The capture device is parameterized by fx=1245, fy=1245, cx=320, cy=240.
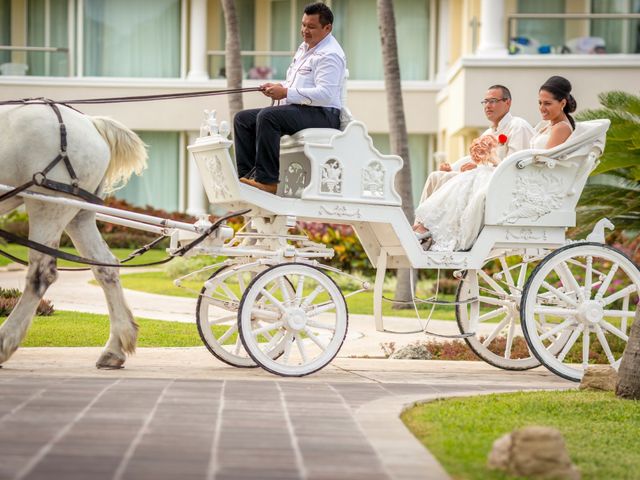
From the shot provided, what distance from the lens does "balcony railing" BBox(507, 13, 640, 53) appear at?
25547 mm

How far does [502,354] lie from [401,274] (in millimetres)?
5900

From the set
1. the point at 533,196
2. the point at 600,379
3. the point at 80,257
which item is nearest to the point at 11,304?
the point at 80,257

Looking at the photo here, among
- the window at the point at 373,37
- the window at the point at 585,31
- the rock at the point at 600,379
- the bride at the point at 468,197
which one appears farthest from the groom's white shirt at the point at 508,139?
the window at the point at 373,37

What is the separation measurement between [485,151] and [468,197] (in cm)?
46

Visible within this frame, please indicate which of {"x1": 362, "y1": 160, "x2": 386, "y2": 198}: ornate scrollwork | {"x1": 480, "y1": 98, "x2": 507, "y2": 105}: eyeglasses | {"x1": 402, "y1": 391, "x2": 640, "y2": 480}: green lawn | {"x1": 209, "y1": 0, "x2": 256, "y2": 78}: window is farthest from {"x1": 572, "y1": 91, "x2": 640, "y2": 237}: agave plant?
{"x1": 209, "y1": 0, "x2": 256, "y2": 78}: window

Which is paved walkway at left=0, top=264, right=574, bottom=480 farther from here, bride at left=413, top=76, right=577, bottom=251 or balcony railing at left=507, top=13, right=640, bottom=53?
balcony railing at left=507, top=13, right=640, bottom=53

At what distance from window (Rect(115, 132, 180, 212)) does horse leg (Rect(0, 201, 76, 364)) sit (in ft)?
72.8

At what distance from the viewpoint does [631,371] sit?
8.10 metres

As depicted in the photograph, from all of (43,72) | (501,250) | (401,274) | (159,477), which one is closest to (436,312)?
(401,274)

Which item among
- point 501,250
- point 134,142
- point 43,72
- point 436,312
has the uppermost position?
point 43,72

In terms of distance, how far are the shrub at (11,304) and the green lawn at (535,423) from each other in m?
6.49

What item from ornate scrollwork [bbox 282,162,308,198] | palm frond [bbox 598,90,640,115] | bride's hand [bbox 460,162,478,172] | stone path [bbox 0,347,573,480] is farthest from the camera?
palm frond [bbox 598,90,640,115]

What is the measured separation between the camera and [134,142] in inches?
370

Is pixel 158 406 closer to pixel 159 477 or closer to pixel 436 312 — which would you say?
pixel 159 477
